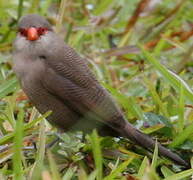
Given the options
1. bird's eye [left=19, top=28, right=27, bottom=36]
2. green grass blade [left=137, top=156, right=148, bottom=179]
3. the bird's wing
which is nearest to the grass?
green grass blade [left=137, top=156, right=148, bottom=179]

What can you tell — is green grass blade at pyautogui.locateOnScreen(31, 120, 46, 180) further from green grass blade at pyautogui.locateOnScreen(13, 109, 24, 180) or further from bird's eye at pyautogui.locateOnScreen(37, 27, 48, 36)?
bird's eye at pyautogui.locateOnScreen(37, 27, 48, 36)

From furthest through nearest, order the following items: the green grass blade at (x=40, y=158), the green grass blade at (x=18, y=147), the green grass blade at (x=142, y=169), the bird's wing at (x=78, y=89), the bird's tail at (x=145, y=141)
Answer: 1. the bird's wing at (x=78, y=89)
2. the bird's tail at (x=145, y=141)
3. the green grass blade at (x=142, y=169)
4. the green grass blade at (x=40, y=158)
5. the green grass blade at (x=18, y=147)

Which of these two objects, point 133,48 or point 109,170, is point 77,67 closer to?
point 109,170

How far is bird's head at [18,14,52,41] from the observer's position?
187 inches

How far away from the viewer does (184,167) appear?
4.61 m

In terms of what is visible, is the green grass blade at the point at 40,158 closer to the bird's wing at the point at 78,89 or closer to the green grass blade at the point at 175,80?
the bird's wing at the point at 78,89

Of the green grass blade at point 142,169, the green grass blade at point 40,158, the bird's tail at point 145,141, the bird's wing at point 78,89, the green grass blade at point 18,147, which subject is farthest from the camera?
the bird's wing at point 78,89

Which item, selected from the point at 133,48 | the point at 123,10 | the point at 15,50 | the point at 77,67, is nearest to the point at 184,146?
the point at 77,67

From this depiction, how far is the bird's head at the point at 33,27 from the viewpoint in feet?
15.6

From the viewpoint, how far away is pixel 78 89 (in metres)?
4.79

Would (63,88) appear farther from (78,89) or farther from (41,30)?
(41,30)

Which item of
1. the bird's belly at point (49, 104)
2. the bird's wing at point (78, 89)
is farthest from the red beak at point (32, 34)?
Result: the bird's belly at point (49, 104)

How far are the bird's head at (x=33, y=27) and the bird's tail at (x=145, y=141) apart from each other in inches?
32.2

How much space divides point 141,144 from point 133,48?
1836 millimetres
